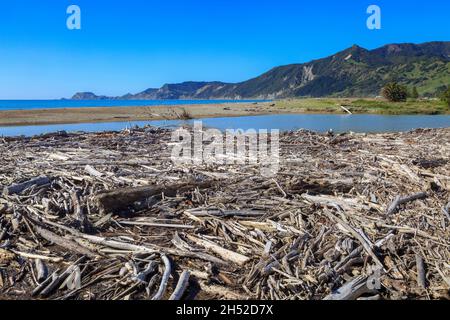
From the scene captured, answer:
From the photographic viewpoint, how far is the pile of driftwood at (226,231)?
5230 millimetres

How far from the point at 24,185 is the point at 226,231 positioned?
4.84 metres

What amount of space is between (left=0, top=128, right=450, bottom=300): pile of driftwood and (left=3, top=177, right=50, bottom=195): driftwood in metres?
0.03

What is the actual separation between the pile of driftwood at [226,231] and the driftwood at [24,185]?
27 millimetres

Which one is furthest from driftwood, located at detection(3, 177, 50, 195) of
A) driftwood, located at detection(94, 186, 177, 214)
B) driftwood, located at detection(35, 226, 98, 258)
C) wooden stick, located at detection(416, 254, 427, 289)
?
wooden stick, located at detection(416, 254, 427, 289)

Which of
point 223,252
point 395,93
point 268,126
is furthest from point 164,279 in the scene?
point 395,93

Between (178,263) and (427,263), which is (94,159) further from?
(427,263)

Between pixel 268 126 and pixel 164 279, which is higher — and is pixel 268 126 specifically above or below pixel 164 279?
above

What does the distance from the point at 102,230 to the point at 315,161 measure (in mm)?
6809

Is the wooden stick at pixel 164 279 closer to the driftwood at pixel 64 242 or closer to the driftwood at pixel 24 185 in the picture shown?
the driftwood at pixel 64 242

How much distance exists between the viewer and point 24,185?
8664 mm

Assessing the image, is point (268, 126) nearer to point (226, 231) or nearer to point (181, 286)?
point (226, 231)

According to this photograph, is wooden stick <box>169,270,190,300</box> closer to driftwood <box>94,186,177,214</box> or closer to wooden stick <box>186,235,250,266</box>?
wooden stick <box>186,235,250,266</box>

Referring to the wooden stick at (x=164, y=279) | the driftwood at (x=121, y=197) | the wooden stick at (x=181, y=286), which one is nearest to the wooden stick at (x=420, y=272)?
the wooden stick at (x=181, y=286)
